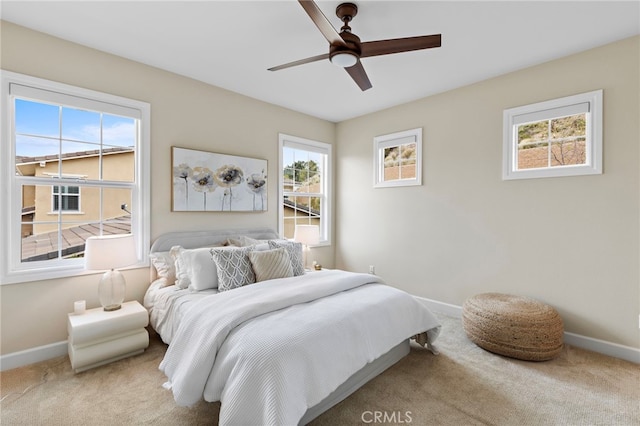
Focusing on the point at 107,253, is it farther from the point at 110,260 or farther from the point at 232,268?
the point at 232,268

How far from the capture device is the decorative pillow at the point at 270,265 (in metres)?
2.79

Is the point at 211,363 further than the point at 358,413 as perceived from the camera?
No

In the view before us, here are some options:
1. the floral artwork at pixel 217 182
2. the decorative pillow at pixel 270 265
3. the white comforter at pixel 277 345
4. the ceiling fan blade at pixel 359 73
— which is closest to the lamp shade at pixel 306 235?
the floral artwork at pixel 217 182

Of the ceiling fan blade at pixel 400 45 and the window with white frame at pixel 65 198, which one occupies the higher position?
the ceiling fan blade at pixel 400 45

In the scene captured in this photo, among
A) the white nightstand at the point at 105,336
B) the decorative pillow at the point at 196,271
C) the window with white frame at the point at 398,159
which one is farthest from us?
the window with white frame at the point at 398,159

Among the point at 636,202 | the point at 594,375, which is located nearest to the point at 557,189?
the point at 636,202

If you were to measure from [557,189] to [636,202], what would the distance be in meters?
0.56

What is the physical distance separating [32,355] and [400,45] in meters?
3.76

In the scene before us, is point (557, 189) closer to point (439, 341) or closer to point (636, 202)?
point (636, 202)

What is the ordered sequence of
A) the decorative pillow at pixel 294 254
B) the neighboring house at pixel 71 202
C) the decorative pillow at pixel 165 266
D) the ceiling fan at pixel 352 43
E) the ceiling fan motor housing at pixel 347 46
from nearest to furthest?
the ceiling fan at pixel 352 43 → the ceiling fan motor housing at pixel 347 46 → the neighboring house at pixel 71 202 → the decorative pillow at pixel 165 266 → the decorative pillow at pixel 294 254

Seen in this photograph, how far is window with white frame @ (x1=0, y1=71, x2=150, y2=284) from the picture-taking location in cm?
248

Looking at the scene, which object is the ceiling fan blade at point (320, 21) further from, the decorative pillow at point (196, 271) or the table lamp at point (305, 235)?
the table lamp at point (305, 235)

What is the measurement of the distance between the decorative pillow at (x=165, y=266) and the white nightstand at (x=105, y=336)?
1.16ft

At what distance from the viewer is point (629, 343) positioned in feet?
8.64
